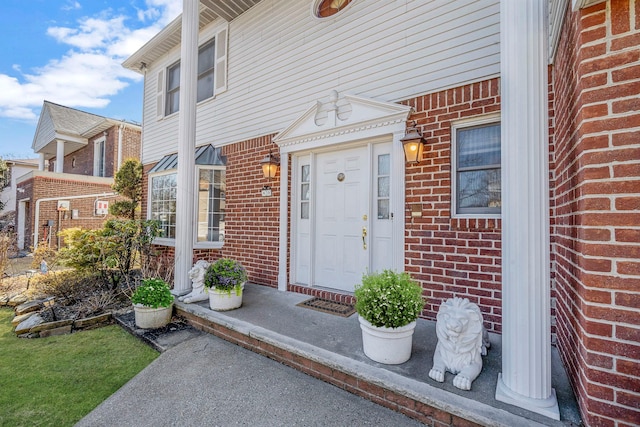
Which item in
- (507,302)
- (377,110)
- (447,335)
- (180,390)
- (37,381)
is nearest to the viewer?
(507,302)

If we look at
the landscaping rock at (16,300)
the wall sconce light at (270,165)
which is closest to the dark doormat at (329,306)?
the wall sconce light at (270,165)

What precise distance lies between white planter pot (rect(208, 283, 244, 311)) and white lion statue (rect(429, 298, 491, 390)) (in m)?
2.51

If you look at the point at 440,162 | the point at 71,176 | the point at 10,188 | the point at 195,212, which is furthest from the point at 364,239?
the point at 10,188

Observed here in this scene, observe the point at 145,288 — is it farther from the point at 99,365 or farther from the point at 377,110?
the point at 377,110

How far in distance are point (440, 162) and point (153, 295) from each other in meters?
3.89

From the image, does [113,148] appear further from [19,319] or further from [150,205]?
[19,319]

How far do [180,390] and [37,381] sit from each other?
145 cm

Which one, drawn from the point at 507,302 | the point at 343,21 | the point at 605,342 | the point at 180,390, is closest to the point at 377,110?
the point at 343,21

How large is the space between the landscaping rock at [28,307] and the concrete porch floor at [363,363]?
2.46m

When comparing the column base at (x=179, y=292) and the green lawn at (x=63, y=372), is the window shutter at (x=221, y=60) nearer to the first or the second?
the column base at (x=179, y=292)

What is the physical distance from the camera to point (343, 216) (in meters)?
4.23

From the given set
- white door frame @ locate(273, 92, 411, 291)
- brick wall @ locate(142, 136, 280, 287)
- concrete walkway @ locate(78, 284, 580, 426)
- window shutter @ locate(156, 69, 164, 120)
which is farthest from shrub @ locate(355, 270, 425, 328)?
window shutter @ locate(156, 69, 164, 120)

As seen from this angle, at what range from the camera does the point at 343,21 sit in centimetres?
418

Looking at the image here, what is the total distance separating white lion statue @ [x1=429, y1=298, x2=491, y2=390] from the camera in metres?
2.14
